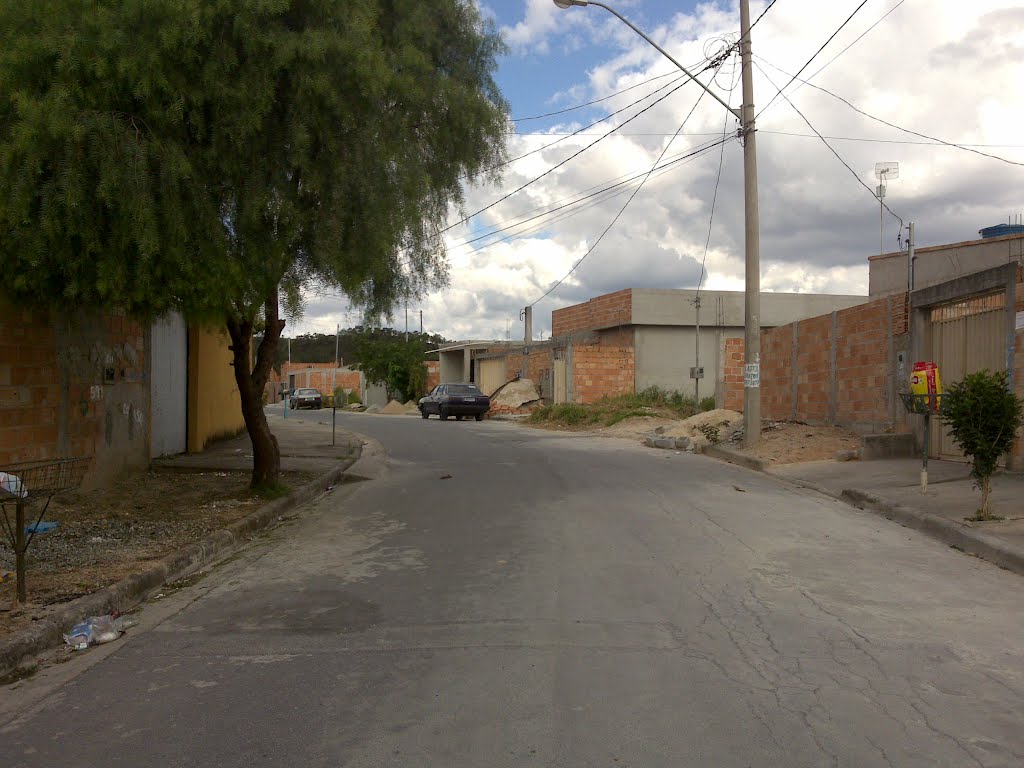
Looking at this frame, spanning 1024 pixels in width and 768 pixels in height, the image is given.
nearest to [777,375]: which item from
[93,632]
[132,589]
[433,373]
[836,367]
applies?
[836,367]

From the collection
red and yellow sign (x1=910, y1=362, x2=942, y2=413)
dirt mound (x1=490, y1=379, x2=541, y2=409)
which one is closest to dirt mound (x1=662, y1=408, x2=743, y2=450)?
red and yellow sign (x1=910, y1=362, x2=942, y2=413)

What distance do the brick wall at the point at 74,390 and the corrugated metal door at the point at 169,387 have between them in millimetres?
1070

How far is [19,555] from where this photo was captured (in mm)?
5789

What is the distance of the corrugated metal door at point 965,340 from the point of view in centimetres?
1243

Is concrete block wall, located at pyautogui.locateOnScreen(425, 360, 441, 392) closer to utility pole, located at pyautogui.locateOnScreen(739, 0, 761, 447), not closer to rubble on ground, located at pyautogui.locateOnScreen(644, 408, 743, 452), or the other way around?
rubble on ground, located at pyautogui.locateOnScreen(644, 408, 743, 452)

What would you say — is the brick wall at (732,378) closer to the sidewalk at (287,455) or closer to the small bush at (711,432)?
the small bush at (711,432)

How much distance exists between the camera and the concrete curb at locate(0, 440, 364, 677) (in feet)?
16.8

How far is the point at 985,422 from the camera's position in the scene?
356 inches

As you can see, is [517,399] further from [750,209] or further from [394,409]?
[750,209]

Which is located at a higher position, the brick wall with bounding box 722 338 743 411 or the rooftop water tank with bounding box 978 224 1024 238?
the rooftop water tank with bounding box 978 224 1024 238

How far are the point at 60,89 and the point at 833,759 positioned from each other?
7821mm

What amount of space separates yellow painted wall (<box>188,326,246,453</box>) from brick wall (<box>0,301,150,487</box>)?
282cm

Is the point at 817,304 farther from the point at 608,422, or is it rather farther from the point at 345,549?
the point at 345,549

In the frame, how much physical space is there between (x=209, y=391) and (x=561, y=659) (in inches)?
606
